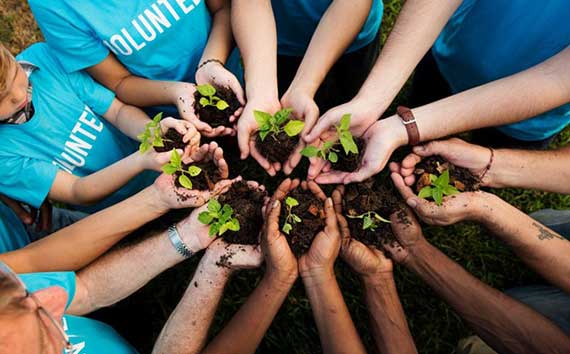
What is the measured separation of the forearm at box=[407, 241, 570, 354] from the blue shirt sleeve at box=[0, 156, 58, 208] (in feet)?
7.07

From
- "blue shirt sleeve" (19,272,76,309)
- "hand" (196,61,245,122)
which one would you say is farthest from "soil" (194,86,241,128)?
"blue shirt sleeve" (19,272,76,309)

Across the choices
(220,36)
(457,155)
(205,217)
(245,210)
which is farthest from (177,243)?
(457,155)

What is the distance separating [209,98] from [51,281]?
125 centimetres

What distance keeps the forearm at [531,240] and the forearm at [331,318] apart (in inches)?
36.2

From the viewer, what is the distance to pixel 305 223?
6.89 ft

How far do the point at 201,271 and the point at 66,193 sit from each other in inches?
36.2

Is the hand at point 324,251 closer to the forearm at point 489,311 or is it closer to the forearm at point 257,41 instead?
the forearm at point 489,311

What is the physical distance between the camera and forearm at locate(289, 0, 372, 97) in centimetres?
212

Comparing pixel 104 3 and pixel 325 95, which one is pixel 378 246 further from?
pixel 104 3

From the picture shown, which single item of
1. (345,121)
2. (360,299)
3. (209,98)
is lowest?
(360,299)

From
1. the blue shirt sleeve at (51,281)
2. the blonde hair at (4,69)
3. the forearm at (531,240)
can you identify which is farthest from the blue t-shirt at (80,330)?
the forearm at (531,240)

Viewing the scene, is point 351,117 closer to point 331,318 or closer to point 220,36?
point 220,36

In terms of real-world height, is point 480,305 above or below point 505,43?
below

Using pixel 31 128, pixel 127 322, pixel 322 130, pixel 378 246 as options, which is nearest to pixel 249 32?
pixel 322 130
